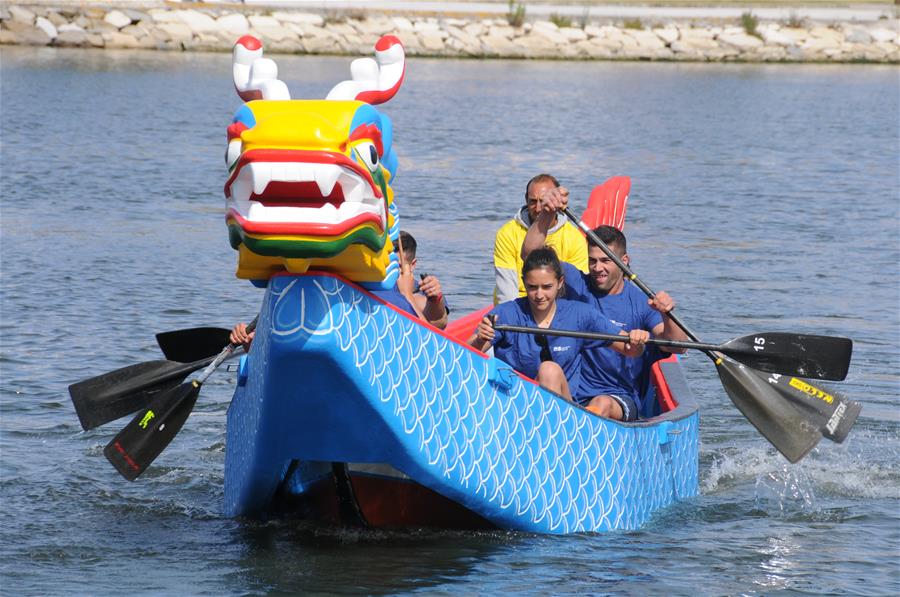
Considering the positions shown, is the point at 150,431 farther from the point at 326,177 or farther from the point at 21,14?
the point at 21,14

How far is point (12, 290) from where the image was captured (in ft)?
38.7

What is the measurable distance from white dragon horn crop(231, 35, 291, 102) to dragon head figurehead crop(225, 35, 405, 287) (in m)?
0.35

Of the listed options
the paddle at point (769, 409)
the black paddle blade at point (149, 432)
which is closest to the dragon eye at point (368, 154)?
the black paddle blade at point (149, 432)

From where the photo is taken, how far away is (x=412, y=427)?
5570 millimetres

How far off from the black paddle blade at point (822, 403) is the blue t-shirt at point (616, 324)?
0.65 m

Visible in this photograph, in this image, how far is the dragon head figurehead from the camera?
15.6 ft

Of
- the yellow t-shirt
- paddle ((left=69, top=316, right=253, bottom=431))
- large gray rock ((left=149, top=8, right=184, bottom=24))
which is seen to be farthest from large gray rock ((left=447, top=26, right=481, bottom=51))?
paddle ((left=69, top=316, right=253, bottom=431))

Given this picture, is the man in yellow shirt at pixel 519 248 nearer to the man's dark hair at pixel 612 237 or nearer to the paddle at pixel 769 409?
the man's dark hair at pixel 612 237

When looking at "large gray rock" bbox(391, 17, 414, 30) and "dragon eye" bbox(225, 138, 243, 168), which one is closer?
"dragon eye" bbox(225, 138, 243, 168)

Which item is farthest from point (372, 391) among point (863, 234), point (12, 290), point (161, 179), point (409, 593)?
point (161, 179)

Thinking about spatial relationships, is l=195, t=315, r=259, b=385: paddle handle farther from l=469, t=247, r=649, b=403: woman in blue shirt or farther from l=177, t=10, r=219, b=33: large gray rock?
l=177, t=10, r=219, b=33: large gray rock

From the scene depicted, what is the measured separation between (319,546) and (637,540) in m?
1.55

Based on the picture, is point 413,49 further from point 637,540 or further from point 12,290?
point 637,540

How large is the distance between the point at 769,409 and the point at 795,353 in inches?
13.9
